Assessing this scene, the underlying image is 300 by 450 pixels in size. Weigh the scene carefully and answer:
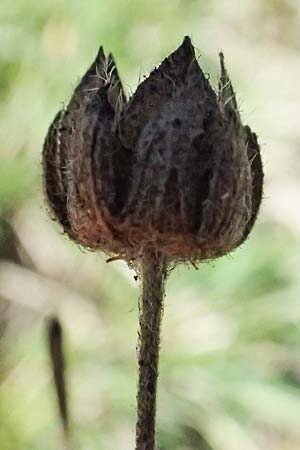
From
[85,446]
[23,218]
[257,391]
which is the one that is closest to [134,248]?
[85,446]

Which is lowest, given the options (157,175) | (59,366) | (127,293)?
(59,366)

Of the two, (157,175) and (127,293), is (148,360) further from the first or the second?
(127,293)

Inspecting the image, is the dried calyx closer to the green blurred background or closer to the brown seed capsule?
the brown seed capsule

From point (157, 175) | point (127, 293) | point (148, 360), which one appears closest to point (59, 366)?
point (148, 360)

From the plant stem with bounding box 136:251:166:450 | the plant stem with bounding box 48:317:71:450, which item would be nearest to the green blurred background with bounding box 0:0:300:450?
the plant stem with bounding box 48:317:71:450

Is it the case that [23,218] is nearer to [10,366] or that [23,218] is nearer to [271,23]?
[10,366]

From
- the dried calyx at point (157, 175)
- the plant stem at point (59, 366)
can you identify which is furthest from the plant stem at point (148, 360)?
the plant stem at point (59, 366)
